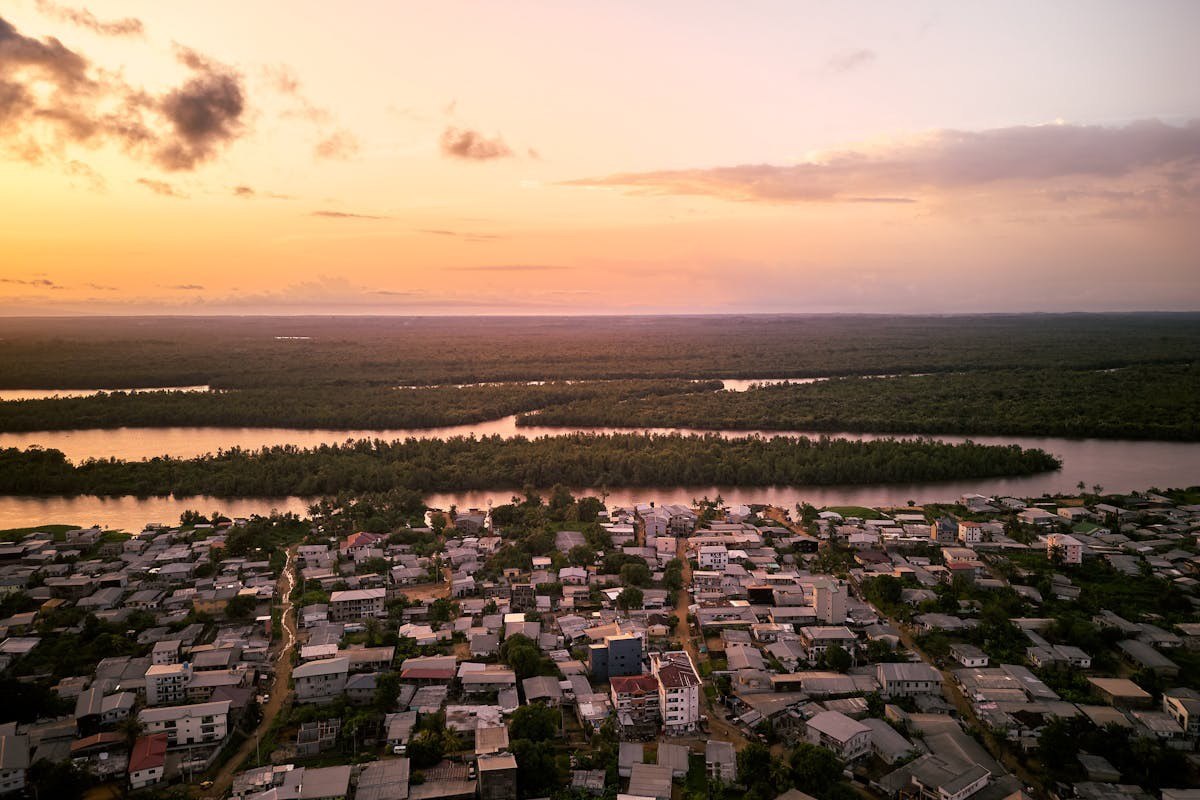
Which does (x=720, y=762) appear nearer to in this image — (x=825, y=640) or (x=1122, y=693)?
(x=825, y=640)

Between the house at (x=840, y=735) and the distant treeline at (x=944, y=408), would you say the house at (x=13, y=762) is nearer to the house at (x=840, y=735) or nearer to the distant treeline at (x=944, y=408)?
the house at (x=840, y=735)

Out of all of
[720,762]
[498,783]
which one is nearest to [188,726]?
[498,783]

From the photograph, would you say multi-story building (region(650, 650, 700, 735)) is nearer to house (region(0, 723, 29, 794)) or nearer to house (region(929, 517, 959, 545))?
house (region(0, 723, 29, 794))

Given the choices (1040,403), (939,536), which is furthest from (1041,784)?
(1040,403)

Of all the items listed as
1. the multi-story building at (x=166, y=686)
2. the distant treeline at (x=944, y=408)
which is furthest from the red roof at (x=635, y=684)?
the distant treeline at (x=944, y=408)

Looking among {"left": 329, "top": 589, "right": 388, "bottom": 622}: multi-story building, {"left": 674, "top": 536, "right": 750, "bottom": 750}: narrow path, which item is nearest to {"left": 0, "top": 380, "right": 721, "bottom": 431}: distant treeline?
{"left": 674, "top": 536, "right": 750, "bottom": 750}: narrow path

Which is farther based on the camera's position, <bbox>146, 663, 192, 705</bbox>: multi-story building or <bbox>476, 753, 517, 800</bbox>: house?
<bbox>146, 663, 192, 705</bbox>: multi-story building
